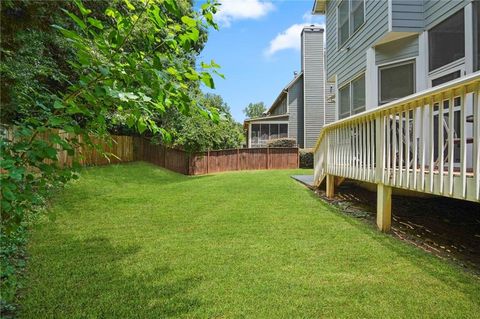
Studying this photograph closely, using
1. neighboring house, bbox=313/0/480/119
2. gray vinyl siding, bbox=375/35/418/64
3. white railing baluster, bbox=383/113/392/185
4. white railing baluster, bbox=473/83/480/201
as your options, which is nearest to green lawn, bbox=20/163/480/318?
white railing baluster, bbox=383/113/392/185

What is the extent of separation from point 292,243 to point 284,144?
17.0 meters

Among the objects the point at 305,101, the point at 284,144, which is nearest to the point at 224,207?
the point at 284,144

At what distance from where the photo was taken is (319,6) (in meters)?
11.3

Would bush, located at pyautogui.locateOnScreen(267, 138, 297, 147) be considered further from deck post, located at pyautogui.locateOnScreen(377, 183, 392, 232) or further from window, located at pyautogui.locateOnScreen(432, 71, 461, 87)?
deck post, located at pyautogui.locateOnScreen(377, 183, 392, 232)

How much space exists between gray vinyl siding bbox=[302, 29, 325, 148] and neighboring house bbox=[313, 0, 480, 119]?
1263cm

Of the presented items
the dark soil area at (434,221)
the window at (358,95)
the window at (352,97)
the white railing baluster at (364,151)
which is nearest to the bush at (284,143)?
the window at (352,97)

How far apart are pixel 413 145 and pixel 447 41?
11.1 ft

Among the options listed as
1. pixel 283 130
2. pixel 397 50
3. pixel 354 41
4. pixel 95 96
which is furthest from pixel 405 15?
pixel 283 130

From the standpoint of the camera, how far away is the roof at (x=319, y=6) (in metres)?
10.9

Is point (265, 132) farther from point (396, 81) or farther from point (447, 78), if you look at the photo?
point (447, 78)

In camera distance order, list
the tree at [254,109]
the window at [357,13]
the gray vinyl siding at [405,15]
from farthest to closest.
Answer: the tree at [254,109] < the window at [357,13] < the gray vinyl siding at [405,15]

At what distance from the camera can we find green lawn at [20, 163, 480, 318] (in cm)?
236

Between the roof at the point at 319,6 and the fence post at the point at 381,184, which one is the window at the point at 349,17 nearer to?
the roof at the point at 319,6

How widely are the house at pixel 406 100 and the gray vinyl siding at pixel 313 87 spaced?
488 inches
